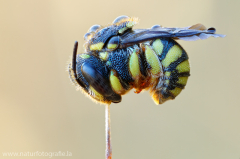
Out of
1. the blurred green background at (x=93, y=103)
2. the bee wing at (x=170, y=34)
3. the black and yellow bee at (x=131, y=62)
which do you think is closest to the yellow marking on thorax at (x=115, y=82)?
the black and yellow bee at (x=131, y=62)

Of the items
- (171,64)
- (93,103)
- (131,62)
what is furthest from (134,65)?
(93,103)

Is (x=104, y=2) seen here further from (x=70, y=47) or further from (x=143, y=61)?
(x=143, y=61)

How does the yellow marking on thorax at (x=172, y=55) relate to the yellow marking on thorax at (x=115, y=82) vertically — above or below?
above

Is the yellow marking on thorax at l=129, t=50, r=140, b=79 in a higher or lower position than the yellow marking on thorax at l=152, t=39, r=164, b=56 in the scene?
lower

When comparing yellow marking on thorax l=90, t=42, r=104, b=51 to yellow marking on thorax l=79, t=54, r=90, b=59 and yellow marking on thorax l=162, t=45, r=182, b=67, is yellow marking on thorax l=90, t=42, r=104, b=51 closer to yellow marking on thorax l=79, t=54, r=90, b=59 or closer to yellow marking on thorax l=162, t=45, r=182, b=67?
yellow marking on thorax l=79, t=54, r=90, b=59

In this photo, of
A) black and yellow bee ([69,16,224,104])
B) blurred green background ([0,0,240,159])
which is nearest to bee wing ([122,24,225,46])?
black and yellow bee ([69,16,224,104])

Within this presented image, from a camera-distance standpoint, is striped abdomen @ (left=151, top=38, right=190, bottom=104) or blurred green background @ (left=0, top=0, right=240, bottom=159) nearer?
striped abdomen @ (left=151, top=38, right=190, bottom=104)

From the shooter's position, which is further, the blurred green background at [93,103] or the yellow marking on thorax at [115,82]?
the blurred green background at [93,103]

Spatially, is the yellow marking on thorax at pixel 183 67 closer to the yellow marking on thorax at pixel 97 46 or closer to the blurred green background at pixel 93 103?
the yellow marking on thorax at pixel 97 46

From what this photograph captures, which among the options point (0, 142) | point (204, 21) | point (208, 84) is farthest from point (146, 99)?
point (0, 142)
